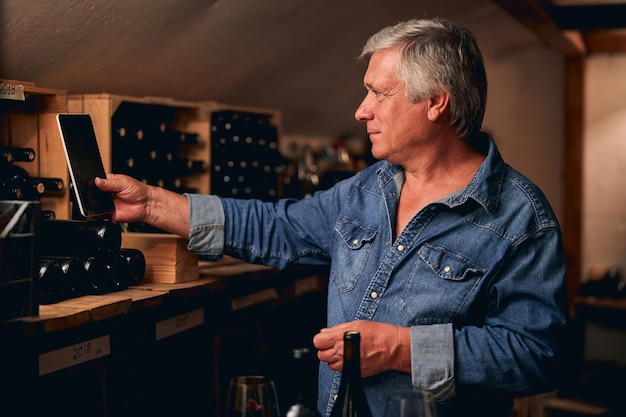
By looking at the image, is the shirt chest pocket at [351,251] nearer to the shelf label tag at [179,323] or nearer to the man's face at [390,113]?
the man's face at [390,113]

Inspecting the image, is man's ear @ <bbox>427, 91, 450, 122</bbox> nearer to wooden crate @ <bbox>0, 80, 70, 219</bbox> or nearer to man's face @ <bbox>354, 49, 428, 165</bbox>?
man's face @ <bbox>354, 49, 428, 165</bbox>

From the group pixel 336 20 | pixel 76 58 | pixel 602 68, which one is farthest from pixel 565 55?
pixel 76 58

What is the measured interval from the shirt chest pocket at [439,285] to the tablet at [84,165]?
0.90 m

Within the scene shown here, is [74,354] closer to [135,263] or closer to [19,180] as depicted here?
[135,263]

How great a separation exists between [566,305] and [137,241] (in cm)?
152

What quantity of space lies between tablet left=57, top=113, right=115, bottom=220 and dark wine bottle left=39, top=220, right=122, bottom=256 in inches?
6.9

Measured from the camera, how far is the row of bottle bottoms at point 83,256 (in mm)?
2354

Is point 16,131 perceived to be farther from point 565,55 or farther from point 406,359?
point 565,55

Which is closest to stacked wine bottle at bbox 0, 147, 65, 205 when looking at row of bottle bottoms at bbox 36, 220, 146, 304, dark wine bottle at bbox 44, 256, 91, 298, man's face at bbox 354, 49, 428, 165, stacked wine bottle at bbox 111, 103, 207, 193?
row of bottle bottoms at bbox 36, 220, 146, 304

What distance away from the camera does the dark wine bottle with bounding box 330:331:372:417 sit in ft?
4.99

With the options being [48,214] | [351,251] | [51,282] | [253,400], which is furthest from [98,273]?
[253,400]

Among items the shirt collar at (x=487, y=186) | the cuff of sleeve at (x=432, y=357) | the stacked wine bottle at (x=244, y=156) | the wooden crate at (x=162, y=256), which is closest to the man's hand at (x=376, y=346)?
the cuff of sleeve at (x=432, y=357)

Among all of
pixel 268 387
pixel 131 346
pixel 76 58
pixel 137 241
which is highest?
pixel 76 58

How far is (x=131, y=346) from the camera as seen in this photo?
2.69 metres
